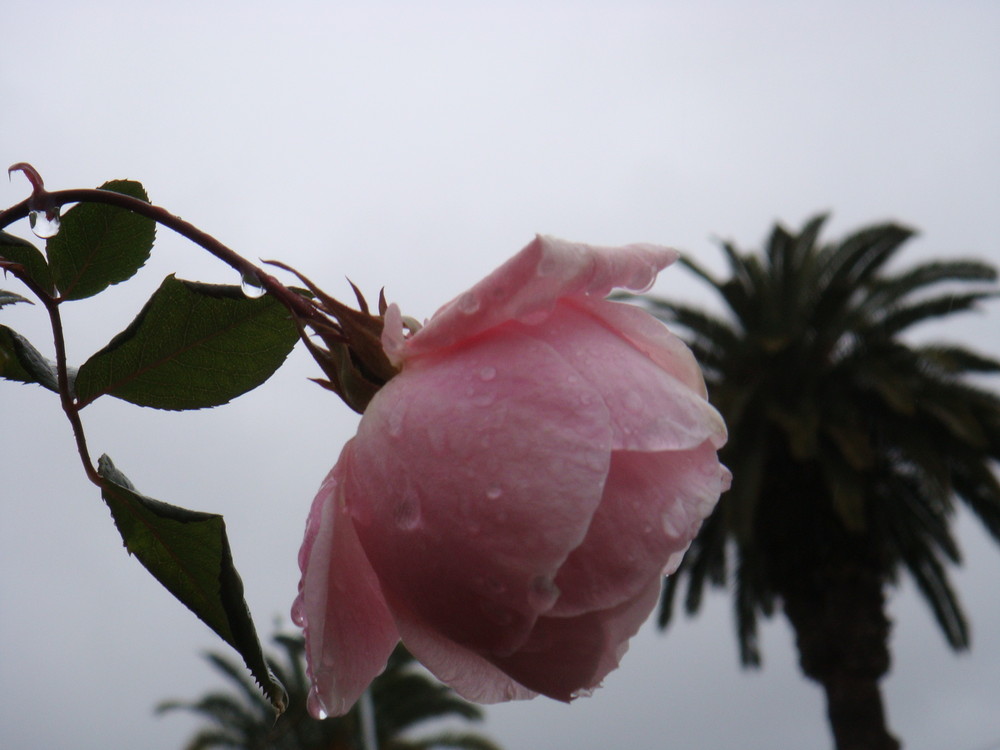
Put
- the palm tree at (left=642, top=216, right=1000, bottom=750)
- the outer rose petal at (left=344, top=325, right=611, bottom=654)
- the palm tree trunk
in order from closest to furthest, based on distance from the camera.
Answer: the outer rose petal at (left=344, top=325, right=611, bottom=654) < the palm tree at (left=642, top=216, right=1000, bottom=750) < the palm tree trunk

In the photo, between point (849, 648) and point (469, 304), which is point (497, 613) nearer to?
point (469, 304)

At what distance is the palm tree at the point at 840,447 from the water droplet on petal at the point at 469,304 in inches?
200

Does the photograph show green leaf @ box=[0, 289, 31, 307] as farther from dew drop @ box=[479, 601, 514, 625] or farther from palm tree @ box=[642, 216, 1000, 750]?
palm tree @ box=[642, 216, 1000, 750]

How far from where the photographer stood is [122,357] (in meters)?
0.34

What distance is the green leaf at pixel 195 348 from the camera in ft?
1.09

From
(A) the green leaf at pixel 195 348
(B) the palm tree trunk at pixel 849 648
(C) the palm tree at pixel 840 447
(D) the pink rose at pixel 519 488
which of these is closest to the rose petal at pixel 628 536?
(D) the pink rose at pixel 519 488

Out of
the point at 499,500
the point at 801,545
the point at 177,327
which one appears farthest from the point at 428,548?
the point at 801,545

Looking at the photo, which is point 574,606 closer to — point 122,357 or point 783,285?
point 122,357

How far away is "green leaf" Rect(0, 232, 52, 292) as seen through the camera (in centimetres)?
34

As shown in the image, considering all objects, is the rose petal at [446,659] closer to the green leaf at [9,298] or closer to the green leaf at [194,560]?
the green leaf at [194,560]

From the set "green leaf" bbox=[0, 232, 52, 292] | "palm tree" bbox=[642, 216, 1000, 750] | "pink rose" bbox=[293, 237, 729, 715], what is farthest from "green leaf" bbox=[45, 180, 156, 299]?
"palm tree" bbox=[642, 216, 1000, 750]

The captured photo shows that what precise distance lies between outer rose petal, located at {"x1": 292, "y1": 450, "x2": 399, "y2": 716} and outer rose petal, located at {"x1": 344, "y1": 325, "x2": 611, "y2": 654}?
0.05 ft

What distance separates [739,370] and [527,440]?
5764mm

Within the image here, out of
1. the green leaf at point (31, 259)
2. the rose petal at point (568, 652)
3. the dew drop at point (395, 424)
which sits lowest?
the rose petal at point (568, 652)
